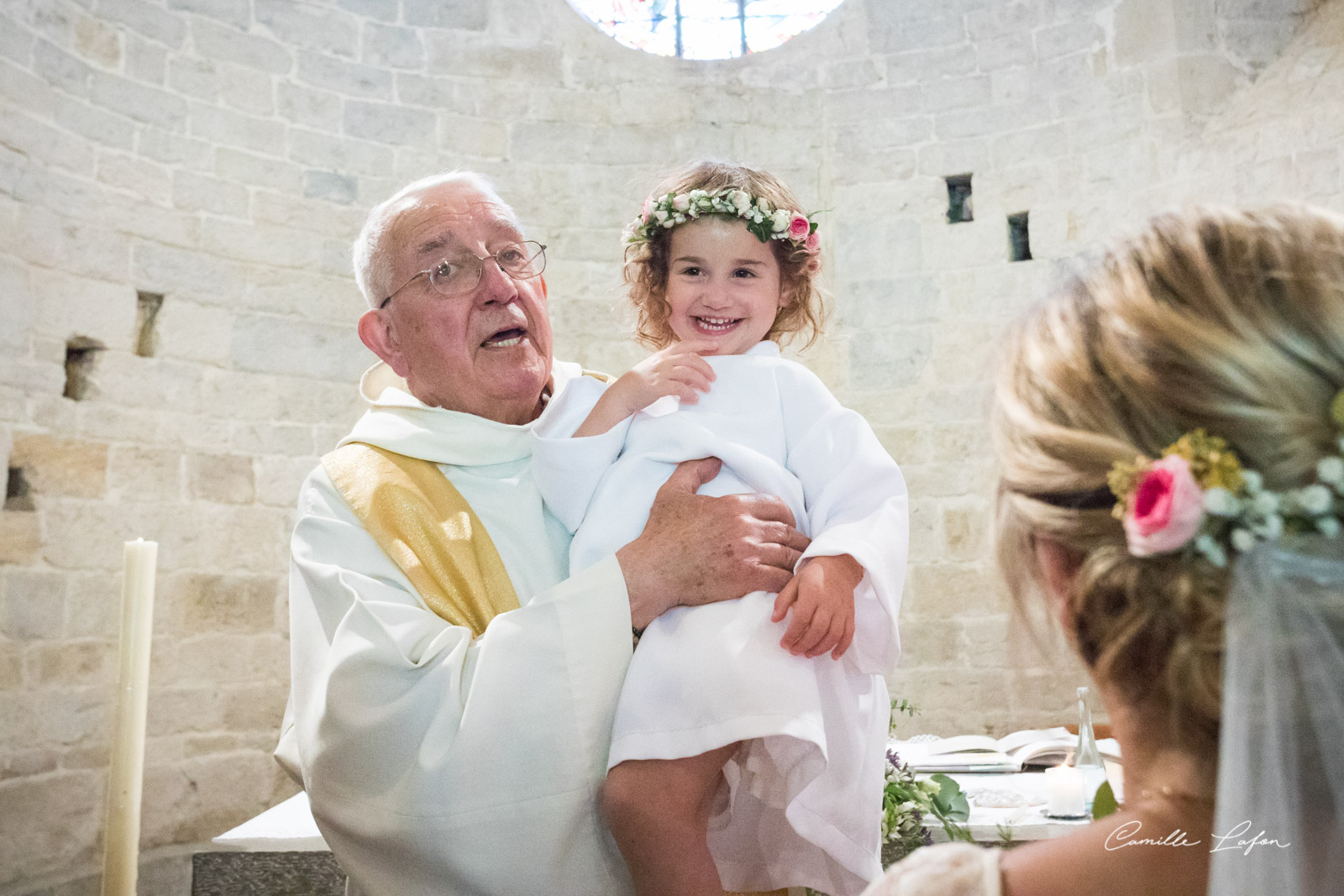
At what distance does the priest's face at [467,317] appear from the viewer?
257cm

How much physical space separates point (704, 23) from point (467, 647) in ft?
19.1

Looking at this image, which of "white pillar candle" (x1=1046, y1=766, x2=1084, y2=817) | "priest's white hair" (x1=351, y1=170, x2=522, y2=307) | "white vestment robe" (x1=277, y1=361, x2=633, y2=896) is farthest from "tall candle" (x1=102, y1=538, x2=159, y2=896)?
"white pillar candle" (x1=1046, y1=766, x2=1084, y2=817)

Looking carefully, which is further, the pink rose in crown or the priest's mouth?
the priest's mouth

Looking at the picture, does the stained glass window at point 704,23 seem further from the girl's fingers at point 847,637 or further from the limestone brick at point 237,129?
the girl's fingers at point 847,637

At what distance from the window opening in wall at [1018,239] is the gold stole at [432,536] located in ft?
15.4

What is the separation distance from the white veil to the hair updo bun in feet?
0.08

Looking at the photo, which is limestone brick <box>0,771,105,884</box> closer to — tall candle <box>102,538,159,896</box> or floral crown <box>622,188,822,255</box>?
tall candle <box>102,538,159,896</box>

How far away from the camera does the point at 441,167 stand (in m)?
6.15

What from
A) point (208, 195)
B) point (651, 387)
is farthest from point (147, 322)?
point (651, 387)

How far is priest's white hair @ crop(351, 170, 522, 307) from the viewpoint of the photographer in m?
2.69

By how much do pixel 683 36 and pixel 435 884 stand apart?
19.7 feet

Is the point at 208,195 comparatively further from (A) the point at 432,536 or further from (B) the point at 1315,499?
(B) the point at 1315,499

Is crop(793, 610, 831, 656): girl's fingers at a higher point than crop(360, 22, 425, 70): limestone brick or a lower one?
lower

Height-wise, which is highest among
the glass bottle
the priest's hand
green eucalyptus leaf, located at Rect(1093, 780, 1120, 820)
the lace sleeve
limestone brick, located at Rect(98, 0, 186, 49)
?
limestone brick, located at Rect(98, 0, 186, 49)
